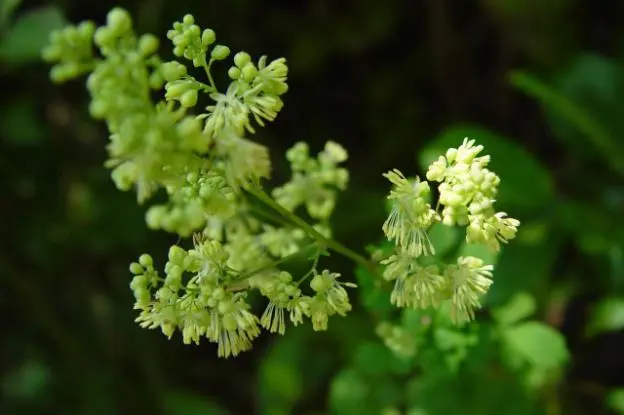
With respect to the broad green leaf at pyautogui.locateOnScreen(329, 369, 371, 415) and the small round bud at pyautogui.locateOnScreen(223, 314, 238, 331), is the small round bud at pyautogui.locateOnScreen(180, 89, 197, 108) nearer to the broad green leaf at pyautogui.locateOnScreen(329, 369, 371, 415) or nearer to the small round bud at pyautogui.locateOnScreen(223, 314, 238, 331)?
the small round bud at pyautogui.locateOnScreen(223, 314, 238, 331)

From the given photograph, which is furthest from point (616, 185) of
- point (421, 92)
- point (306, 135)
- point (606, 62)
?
point (306, 135)

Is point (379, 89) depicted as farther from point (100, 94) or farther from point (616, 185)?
point (100, 94)

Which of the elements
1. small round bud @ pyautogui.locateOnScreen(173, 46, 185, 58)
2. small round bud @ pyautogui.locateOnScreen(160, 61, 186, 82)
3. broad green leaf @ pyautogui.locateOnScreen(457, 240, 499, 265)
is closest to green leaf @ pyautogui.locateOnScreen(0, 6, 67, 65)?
small round bud @ pyautogui.locateOnScreen(173, 46, 185, 58)

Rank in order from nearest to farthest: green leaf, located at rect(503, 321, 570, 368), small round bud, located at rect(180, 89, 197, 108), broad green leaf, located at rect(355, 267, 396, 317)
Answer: small round bud, located at rect(180, 89, 197, 108) < broad green leaf, located at rect(355, 267, 396, 317) < green leaf, located at rect(503, 321, 570, 368)

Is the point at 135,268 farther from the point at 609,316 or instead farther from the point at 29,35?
the point at 609,316

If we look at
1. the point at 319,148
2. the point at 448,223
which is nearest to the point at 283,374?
the point at 319,148

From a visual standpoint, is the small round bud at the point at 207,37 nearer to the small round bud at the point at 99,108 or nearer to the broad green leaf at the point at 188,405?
the small round bud at the point at 99,108
